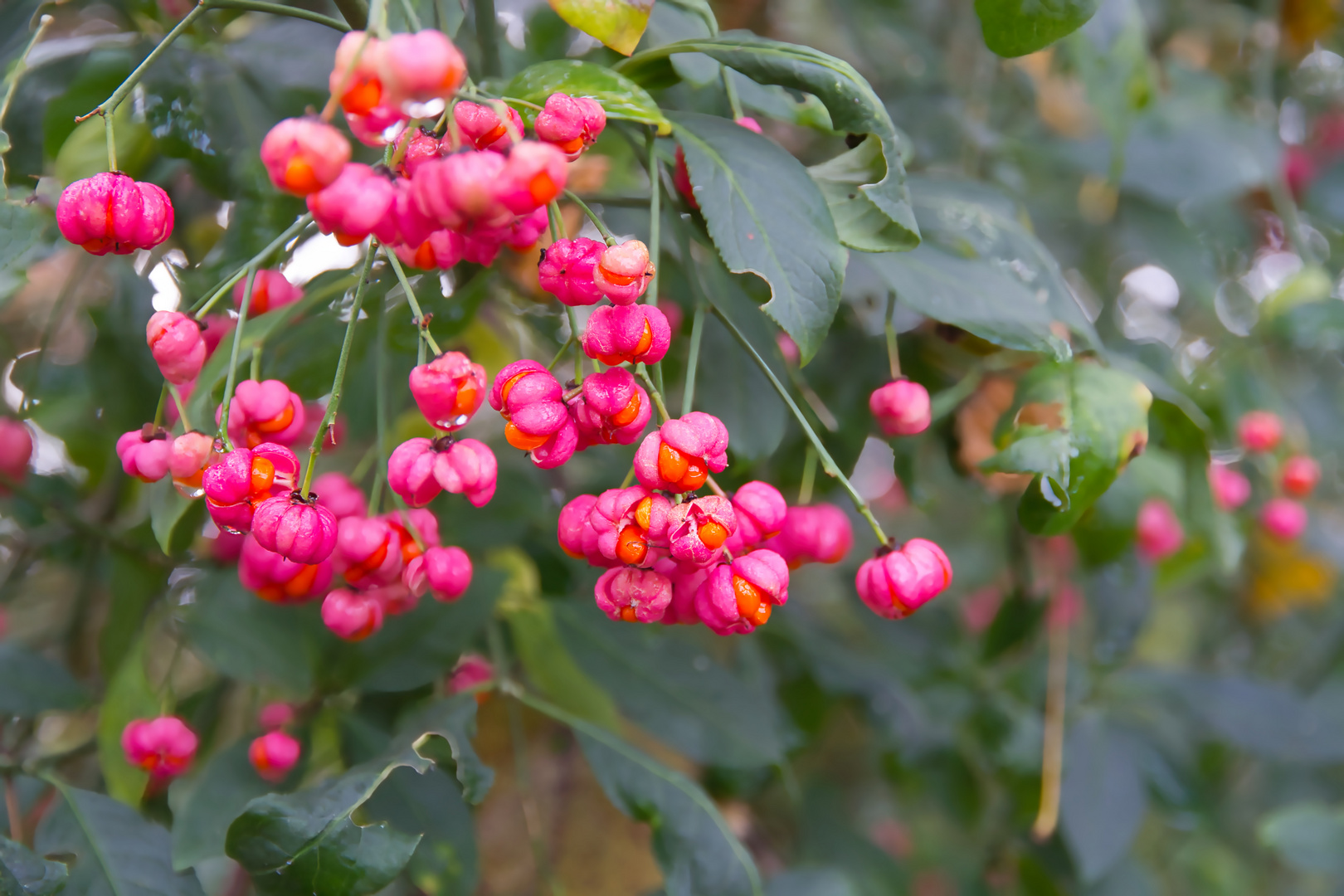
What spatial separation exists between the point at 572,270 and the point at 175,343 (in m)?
0.29

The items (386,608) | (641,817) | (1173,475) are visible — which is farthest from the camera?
(1173,475)

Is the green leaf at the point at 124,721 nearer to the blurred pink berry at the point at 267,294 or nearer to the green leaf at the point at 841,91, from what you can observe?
the blurred pink berry at the point at 267,294

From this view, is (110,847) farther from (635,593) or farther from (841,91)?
(841,91)

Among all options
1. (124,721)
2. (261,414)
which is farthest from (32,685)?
(261,414)

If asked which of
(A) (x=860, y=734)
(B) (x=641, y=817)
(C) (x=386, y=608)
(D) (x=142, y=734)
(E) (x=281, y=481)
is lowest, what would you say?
(A) (x=860, y=734)

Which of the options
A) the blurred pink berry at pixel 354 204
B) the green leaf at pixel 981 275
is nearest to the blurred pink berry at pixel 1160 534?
the green leaf at pixel 981 275

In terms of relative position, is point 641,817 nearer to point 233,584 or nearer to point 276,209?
point 233,584

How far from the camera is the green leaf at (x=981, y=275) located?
0.74 m

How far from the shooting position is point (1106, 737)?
134 cm

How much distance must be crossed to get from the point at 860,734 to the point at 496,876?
3.00 feet

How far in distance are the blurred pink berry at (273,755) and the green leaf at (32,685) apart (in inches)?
9.9

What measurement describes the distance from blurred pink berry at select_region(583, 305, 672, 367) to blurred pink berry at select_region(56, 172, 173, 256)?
328 millimetres

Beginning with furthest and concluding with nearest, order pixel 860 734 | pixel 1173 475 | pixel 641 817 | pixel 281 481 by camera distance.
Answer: pixel 860 734
pixel 1173 475
pixel 641 817
pixel 281 481

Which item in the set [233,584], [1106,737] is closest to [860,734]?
[1106,737]
